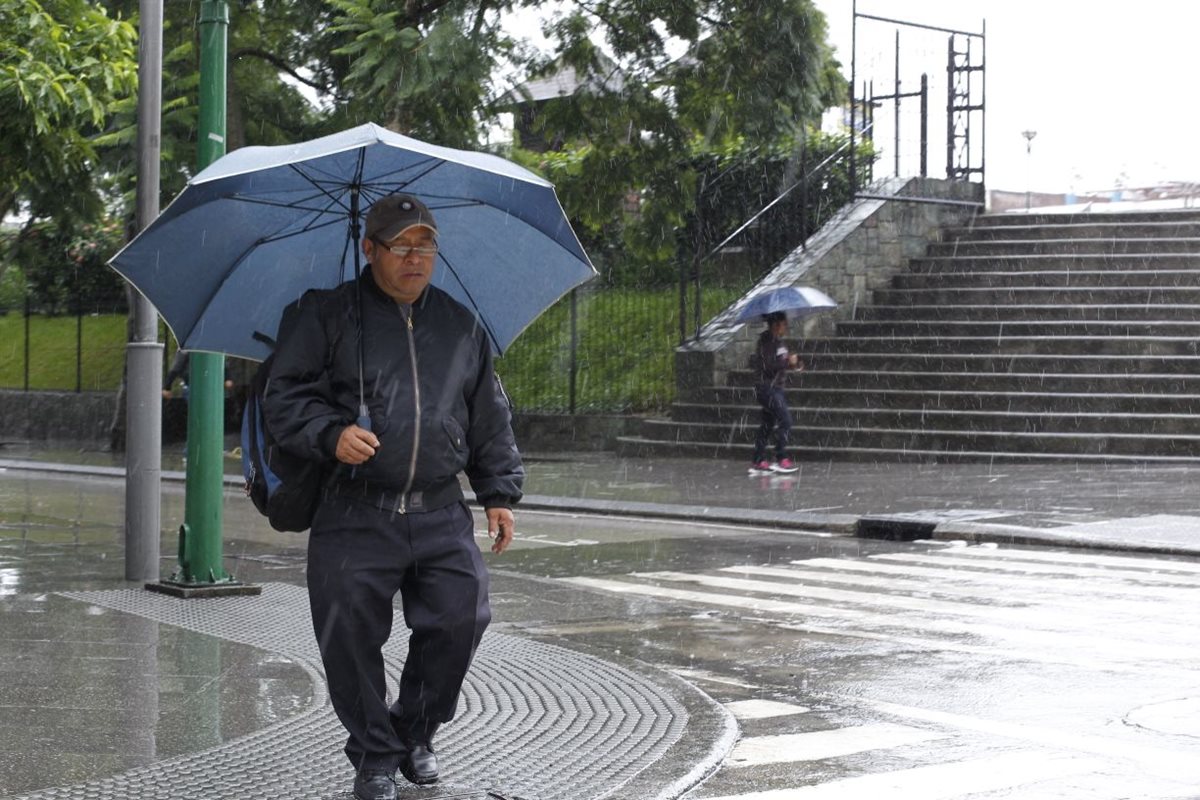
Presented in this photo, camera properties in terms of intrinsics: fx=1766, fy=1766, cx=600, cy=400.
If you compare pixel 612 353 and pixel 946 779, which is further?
pixel 612 353

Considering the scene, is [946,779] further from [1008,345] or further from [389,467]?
[1008,345]

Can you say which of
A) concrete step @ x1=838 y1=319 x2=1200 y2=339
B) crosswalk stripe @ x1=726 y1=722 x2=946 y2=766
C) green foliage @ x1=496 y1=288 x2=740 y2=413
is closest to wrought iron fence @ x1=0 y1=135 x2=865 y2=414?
green foliage @ x1=496 y1=288 x2=740 y2=413

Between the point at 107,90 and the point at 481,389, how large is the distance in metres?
9.24

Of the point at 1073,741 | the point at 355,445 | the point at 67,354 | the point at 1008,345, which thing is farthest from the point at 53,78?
the point at 67,354

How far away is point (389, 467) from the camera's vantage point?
5.14 meters

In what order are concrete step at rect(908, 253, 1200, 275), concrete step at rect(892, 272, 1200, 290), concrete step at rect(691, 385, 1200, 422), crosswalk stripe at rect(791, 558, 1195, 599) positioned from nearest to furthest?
crosswalk stripe at rect(791, 558, 1195, 599)
concrete step at rect(691, 385, 1200, 422)
concrete step at rect(892, 272, 1200, 290)
concrete step at rect(908, 253, 1200, 275)

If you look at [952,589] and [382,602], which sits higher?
[382,602]

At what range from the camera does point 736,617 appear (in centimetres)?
988

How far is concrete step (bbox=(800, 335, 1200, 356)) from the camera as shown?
2250 cm

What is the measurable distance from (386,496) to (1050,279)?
69.1 feet

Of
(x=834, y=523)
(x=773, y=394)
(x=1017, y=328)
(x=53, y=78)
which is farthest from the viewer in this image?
(x=1017, y=328)

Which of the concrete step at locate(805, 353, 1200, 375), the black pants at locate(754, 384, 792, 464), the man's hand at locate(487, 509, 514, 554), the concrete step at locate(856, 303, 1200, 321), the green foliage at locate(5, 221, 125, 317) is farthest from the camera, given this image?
the green foliage at locate(5, 221, 125, 317)

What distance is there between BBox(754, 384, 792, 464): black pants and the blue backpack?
15.4 meters

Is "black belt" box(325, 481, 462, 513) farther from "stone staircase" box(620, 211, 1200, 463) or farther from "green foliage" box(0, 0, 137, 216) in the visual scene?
"stone staircase" box(620, 211, 1200, 463)
